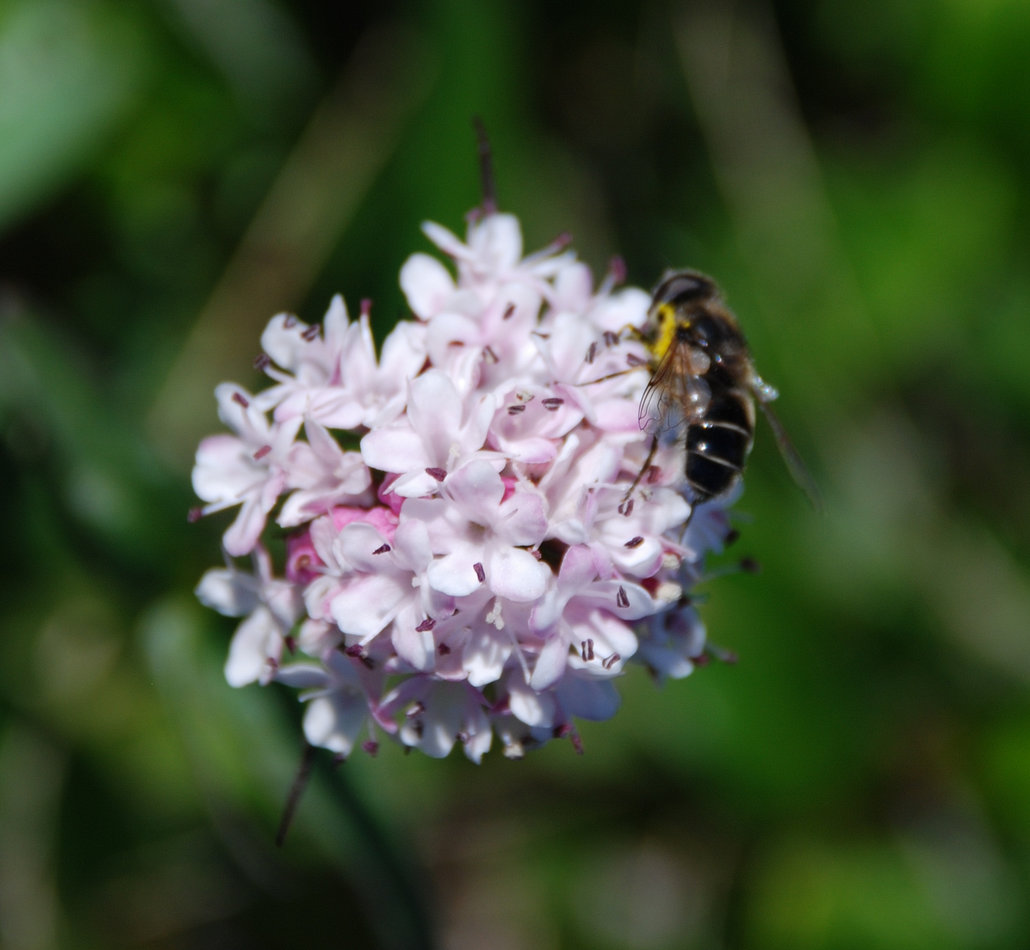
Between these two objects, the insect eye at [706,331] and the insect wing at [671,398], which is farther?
the insect eye at [706,331]

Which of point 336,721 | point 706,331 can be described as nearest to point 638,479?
point 706,331

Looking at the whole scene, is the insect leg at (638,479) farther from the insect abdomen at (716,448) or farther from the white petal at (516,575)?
the white petal at (516,575)

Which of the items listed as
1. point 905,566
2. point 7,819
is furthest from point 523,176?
point 7,819

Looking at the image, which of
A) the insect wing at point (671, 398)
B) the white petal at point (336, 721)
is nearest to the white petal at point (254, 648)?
the white petal at point (336, 721)

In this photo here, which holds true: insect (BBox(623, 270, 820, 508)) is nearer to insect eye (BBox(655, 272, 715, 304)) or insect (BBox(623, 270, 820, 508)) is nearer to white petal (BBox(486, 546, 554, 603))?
insect eye (BBox(655, 272, 715, 304))

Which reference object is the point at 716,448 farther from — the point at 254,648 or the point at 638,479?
the point at 254,648
